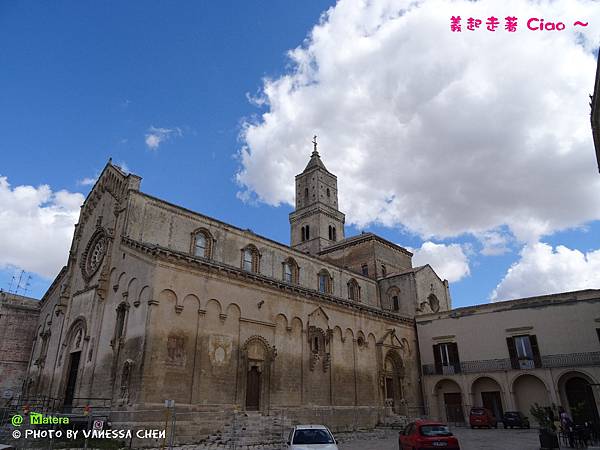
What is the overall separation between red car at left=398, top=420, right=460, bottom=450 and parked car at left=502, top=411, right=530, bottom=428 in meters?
17.3

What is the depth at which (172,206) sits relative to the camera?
93.5 feet

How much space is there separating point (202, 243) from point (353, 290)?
16.4 metres

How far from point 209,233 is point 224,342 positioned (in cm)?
850

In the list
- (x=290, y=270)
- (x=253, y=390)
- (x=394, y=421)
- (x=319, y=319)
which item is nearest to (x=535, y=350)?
(x=394, y=421)

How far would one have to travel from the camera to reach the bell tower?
175 ft

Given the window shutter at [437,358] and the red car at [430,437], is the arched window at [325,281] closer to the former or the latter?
the window shutter at [437,358]

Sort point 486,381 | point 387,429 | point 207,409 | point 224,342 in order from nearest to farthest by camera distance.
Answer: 1. point 207,409
2. point 224,342
3. point 387,429
4. point 486,381

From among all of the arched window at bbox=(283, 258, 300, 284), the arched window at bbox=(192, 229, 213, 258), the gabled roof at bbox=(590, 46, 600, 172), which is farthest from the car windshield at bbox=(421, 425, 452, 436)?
the arched window at bbox=(283, 258, 300, 284)

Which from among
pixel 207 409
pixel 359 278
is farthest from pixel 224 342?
pixel 359 278

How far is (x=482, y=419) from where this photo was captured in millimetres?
29938

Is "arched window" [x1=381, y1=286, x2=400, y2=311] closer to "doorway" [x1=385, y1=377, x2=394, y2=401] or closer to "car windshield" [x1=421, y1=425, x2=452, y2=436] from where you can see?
"doorway" [x1=385, y1=377, x2=394, y2=401]

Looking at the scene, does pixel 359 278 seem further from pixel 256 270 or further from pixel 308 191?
pixel 308 191

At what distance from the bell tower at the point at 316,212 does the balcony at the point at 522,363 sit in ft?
68.3

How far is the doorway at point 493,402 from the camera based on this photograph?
3262 cm
